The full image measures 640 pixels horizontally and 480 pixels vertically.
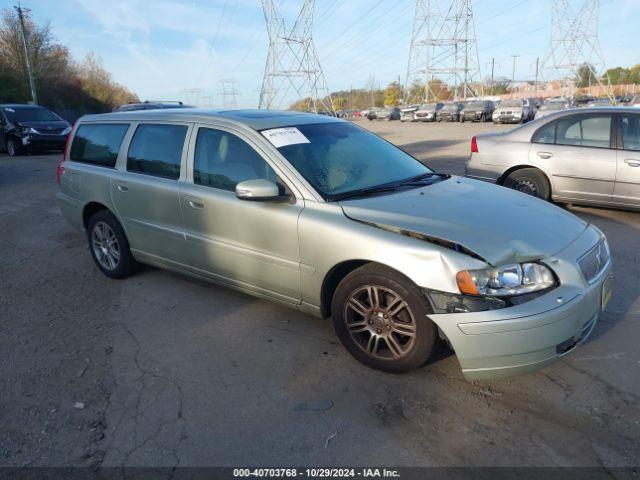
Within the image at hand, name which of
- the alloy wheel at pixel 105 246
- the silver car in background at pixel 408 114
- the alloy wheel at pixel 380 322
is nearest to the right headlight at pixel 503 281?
the alloy wheel at pixel 380 322

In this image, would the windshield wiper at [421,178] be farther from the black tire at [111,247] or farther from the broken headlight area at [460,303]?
the black tire at [111,247]

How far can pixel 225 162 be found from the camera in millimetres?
4105

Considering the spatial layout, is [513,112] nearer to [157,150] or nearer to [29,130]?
[29,130]

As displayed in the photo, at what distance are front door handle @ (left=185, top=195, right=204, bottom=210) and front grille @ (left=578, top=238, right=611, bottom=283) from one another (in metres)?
2.73

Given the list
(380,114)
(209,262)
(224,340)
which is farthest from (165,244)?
(380,114)

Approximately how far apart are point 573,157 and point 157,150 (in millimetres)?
5367

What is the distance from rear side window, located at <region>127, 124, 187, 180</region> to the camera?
4.41m

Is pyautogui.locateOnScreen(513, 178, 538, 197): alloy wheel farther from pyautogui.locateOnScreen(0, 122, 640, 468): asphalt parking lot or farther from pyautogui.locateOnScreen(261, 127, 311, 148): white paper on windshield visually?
pyautogui.locateOnScreen(261, 127, 311, 148): white paper on windshield

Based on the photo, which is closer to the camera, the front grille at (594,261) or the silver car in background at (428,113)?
the front grille at (594,261)

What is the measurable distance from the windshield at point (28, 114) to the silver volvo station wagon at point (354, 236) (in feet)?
47.6

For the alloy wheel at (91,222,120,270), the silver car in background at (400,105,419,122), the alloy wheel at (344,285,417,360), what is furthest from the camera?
the silver car in background at (400,105,419,122)

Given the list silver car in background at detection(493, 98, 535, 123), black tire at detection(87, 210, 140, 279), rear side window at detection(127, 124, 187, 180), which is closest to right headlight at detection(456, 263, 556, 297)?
rear side window at detection(127, 124, 187, 180)

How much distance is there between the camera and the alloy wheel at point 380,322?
315 cm

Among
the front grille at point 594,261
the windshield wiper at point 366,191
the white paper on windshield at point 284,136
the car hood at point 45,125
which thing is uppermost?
the car hood at point 45,125
